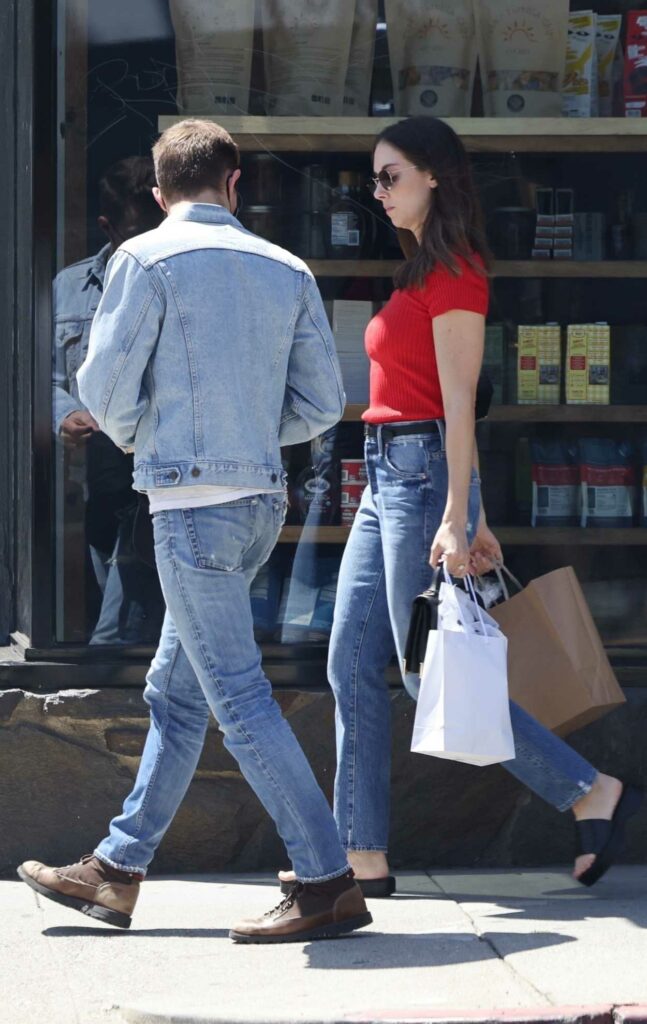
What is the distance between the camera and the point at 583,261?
17.4 ft

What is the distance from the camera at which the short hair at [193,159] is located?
13.1 feet

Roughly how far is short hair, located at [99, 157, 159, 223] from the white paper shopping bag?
1792 millimetres

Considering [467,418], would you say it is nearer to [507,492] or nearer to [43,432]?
[507,492]

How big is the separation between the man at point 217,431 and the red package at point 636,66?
70.4 inches

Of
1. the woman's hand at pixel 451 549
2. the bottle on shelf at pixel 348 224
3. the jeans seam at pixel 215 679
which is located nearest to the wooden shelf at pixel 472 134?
the bottle on shelf at pixel 348 224

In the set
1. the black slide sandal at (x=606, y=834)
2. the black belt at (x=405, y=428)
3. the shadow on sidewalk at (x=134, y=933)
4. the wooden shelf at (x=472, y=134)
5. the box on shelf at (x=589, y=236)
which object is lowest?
the shadow on sidewalk at (x=134, y=933)

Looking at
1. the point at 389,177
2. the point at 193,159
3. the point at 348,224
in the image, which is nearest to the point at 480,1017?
the point at 193,159

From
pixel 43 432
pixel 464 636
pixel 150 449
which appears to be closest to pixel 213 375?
pixel 150 449

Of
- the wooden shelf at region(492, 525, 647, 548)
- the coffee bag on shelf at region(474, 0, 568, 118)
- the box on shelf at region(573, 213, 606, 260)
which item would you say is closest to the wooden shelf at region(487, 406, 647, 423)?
the wooden shelf at region(492, 525, 647, 548)

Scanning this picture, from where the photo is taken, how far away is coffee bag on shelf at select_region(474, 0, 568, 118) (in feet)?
17.3

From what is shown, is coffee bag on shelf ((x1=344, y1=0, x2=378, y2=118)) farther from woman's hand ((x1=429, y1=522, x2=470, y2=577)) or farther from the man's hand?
woman's hand ((x1=429, y1=522, x2=470, y2=577))

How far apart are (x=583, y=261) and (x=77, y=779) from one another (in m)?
2.29

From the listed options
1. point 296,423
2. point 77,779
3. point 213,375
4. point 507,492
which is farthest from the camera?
point 507,492

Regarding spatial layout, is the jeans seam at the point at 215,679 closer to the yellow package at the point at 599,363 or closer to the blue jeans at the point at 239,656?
the blue jeans at the point at 239,656
